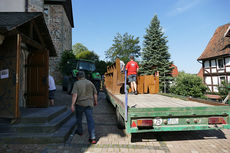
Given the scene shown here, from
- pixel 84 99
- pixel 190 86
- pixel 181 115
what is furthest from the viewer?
pixel 190 86

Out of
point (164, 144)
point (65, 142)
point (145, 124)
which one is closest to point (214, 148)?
point (164, 144)

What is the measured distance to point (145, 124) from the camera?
3.13 meters

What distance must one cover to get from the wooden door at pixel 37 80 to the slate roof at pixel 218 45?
18.3m

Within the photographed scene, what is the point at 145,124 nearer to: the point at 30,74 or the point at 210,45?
the point at 30,74

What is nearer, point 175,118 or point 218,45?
point 175,118

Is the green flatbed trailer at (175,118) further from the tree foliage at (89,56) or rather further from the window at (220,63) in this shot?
the tree foliage at (89,56)

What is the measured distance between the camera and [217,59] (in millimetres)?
18953

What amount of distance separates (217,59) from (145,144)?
19.6 meters

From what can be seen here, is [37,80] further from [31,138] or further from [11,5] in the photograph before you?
[11,5]

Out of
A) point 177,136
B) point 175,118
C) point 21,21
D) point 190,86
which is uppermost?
point 21,21

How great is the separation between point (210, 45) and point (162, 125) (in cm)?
2186

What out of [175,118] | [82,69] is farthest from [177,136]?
[82,69]

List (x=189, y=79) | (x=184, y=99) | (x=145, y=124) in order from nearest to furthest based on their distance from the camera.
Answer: (x=145, y=124), (x=184, y=99), (x=189, y=79)

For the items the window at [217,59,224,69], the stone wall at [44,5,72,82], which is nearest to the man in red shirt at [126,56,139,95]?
the stone wall at [44,5,72,82]
